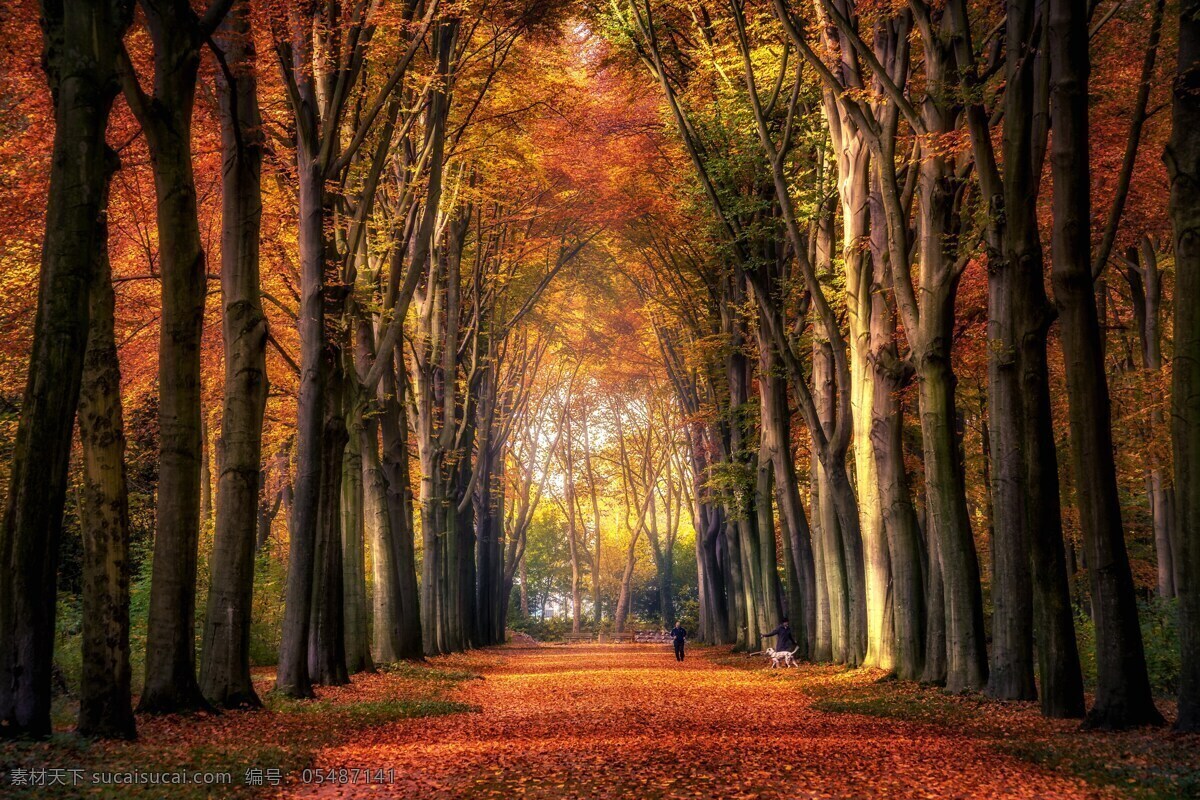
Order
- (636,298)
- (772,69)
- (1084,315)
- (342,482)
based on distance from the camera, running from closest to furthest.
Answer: (1084,315) < (342,482) < (772,69) < (636,298)

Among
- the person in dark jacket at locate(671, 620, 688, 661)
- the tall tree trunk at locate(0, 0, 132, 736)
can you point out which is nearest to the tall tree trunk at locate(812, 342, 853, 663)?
the person in dark jacket at locate(671, 620, 688, 661)

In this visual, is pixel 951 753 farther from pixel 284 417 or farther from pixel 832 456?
pixel 284 417

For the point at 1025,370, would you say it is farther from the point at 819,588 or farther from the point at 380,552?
the point at 380,552

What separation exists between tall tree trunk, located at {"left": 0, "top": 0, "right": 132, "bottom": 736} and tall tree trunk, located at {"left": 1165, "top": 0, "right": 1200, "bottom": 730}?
31.1ft

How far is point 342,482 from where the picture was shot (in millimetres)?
20531

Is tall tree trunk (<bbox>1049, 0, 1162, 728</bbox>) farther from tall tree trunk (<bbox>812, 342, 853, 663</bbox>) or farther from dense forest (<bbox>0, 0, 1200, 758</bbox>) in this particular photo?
tall tree trunk (<bbox>812, 342, 853, 663</bbox>)

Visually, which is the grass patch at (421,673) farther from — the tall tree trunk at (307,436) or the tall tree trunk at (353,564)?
the tall tree trunk at (307,436)

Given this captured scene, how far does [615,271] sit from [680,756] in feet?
106

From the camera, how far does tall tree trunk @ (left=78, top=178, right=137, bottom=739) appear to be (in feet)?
29.3

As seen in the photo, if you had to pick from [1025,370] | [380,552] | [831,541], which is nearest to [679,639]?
[831,541]

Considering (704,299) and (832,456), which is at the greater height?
(704,299)

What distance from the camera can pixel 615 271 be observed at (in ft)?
133

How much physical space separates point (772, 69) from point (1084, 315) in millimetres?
13069

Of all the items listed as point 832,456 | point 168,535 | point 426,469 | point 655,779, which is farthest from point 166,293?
point 426,469
